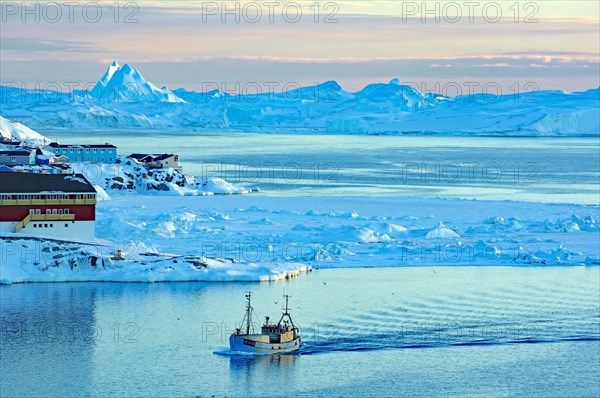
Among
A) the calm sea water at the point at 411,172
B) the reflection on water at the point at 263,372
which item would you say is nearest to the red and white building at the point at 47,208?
the reflection on water at the point at 263,372

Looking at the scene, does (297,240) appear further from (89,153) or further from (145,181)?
(89,153)

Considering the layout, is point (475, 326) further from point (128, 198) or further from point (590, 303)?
point (128, 198)

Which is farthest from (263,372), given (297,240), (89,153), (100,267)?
(89,153)

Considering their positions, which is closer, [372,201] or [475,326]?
[475,326]

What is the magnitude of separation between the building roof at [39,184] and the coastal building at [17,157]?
29.8 meters

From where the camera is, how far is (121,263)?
1695 inches

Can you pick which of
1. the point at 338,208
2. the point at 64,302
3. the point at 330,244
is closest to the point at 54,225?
the point at 64,302

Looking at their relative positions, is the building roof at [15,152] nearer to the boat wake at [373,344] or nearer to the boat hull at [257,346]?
the boat hull at [257,346]

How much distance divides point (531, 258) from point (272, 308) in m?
15.1

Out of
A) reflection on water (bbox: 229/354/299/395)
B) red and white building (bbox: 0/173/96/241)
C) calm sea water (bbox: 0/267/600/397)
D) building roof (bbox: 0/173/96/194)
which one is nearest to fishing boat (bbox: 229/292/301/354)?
reflection on water (bbox: 229/354/299/395)

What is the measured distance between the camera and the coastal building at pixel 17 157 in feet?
256

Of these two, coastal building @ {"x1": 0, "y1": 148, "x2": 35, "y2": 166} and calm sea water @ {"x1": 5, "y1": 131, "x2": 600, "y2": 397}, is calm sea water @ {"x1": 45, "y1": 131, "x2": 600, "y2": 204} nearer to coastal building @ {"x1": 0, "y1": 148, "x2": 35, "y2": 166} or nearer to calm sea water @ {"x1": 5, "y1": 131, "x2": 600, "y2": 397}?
coastal building @ {"x1": 0, "y1": 148, "x2": 35, "y2": 166}

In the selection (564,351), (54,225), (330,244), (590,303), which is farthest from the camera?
(330,244)

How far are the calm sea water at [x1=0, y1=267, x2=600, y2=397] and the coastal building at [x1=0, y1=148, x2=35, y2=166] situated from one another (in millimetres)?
38347
